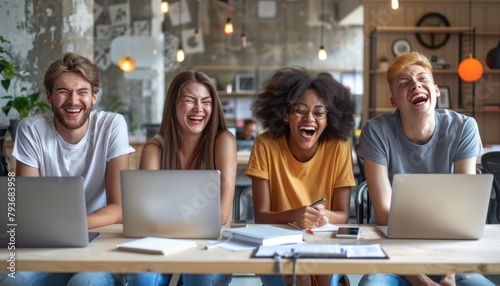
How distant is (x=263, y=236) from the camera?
1875mm

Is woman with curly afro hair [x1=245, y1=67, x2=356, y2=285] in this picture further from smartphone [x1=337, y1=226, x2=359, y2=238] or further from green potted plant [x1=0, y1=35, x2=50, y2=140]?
green potted plant [x1=0, y1=35, x2=50, y2=140]

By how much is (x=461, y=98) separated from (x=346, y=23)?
9.67 ft

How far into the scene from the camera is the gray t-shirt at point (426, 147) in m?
2.40

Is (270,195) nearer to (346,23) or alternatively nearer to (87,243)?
(87,243)

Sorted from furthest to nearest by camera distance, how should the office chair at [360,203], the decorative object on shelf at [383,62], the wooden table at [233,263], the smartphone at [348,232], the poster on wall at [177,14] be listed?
the poster on wall at [177,14]
the decorative object on shelf at [383,62]
the office chair at [360,203]
the smartphone at [348,232]
the wooden table at [233,263]

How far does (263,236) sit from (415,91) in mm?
893

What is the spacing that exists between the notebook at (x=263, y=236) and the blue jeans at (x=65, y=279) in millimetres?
412

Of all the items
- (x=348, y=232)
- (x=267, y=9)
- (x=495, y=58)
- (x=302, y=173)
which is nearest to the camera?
(x=348, y=232)

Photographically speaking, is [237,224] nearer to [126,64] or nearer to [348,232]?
[348,232]

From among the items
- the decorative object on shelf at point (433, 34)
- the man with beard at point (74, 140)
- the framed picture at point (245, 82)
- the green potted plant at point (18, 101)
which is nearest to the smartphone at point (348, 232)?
the man with beard at point (74, 140)

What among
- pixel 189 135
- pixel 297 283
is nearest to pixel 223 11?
pixel 189 135

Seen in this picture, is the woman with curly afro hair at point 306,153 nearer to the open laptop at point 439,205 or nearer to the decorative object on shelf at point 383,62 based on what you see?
the open laptop at point 439,205

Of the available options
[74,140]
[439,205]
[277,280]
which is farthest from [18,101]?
[439,205]

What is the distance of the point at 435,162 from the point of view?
95.4 inches
